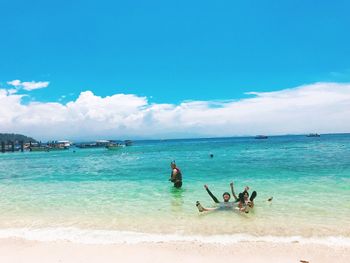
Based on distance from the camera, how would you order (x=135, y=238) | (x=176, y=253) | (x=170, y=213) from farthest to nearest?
(x=170, y=213)
(x=135, y=238)
(x=176, y=253)

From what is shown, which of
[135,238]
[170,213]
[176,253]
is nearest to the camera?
[176,253]

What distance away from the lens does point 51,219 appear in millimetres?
14672

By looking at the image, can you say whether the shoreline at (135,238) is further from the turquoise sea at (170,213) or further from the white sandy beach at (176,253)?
the white sandy beach at (176,253)

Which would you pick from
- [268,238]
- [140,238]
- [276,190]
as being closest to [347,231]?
[268,238]

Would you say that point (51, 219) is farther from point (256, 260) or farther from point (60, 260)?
point (256, 260)

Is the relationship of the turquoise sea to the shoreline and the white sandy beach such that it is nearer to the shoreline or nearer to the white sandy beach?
the shoreline

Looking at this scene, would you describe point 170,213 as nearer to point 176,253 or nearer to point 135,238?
point 135,238

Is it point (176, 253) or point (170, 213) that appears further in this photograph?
point (170, 213)

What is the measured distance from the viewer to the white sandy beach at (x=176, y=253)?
9.38 meters

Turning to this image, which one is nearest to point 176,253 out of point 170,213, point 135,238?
point 135,238

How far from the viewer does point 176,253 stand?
9.88m

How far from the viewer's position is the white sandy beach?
30.8 feet

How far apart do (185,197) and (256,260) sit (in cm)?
934

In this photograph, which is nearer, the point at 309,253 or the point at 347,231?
the point at 309,253
